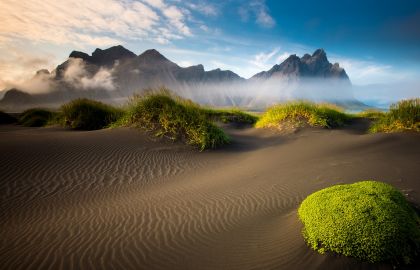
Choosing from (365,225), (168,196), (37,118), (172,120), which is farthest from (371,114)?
(37,118)

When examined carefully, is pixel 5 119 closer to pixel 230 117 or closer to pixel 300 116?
pixel 230 117

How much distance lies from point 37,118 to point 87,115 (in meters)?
9.39

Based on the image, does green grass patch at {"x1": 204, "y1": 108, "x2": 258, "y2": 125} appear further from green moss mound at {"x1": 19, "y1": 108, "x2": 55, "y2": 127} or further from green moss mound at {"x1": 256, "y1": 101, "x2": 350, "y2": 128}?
green moss mound at {"x1": 19, "y1": 108, "x2": 55, "y2": 127}

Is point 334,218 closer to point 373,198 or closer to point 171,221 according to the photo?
point 373,198

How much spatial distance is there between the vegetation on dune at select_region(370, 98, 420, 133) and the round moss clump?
8460 mm

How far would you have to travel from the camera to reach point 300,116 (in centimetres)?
1442

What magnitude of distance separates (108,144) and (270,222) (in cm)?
→ 707

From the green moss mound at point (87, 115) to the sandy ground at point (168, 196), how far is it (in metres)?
4.60

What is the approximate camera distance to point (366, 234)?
3152 mm

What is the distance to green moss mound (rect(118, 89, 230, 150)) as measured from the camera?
1097 centimetres

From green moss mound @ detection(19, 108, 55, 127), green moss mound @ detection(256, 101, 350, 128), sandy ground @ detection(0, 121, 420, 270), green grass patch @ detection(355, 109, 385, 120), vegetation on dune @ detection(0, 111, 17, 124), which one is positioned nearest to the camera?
sandy ground @ detection(0, 121, 420, 270)

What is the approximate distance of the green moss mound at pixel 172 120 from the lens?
36.0ft

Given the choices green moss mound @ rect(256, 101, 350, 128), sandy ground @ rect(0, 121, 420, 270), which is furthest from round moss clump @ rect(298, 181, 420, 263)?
green moss mound @ rect(256, 101, 350, 128)

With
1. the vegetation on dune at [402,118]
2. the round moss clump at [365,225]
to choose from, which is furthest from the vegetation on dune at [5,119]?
the vegetation on dune at [402,118]
